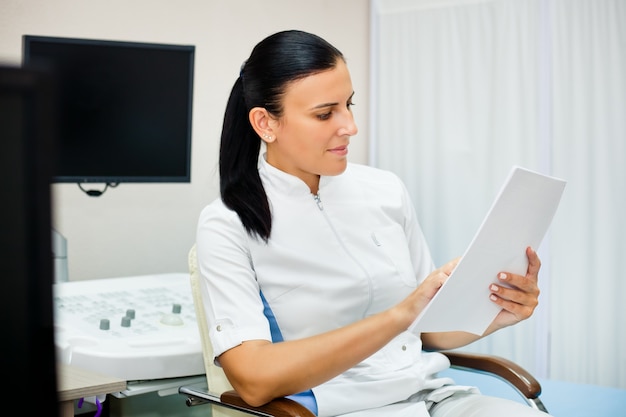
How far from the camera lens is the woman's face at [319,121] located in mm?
1585

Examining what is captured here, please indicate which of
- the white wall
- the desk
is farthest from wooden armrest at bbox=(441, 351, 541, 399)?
the white wall

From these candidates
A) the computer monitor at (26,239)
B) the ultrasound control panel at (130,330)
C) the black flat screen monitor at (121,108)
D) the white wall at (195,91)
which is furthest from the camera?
the white wall at (195,91)

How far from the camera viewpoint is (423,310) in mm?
1381

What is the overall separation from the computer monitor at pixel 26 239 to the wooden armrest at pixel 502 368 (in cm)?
139

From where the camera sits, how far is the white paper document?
1330mm

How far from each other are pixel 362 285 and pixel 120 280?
1172 mm

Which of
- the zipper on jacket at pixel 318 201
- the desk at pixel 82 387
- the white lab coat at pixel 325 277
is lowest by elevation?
the desk at pixel 82 387

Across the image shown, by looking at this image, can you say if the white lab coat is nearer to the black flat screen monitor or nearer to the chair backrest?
the chair backrest

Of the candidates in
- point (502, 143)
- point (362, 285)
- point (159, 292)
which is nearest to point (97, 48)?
point (159, 292)

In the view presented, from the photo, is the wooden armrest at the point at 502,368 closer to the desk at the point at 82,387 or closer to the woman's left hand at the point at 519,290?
the woman's left hand at the point at 519,290

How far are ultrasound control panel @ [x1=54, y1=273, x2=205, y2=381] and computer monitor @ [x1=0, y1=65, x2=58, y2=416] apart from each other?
4.10 feet

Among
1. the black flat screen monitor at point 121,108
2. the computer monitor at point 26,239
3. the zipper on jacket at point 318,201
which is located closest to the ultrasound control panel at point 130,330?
the black flat screen monitor at point 121,108

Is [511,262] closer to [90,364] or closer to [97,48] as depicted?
[90,364]

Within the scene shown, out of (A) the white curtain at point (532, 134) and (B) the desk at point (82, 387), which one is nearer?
(B) the desk at point (82, 387)
